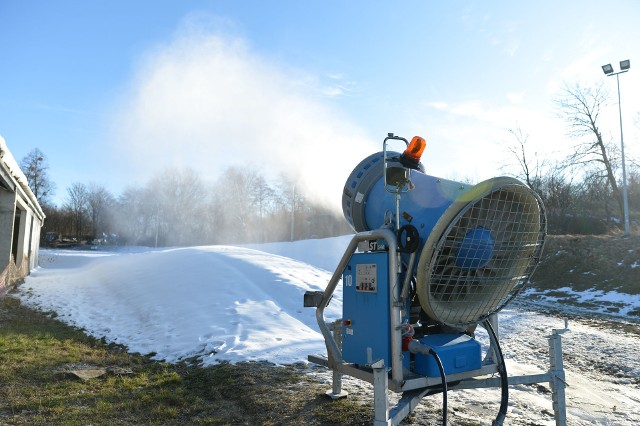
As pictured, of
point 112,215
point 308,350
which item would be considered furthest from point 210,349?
point 112,215

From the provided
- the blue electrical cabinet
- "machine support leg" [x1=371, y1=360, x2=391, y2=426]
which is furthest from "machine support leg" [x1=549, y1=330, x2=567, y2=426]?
"machine support leg" [x1=371, y1=360, x2=391, y2=426]

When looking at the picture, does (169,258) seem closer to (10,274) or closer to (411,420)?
(10,274)

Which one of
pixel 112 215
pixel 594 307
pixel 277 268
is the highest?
pixel 112 215

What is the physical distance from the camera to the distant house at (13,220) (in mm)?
12172

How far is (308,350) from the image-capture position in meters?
6.48

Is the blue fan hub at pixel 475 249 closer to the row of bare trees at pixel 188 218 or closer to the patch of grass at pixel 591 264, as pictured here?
the patch of grass at pixel 591 264

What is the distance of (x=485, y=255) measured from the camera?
3.05m

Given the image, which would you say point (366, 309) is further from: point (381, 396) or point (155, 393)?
point (155, 393)

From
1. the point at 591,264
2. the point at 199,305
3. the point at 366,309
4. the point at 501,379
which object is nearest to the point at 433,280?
the point at 366,309

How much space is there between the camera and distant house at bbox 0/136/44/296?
12.2 m

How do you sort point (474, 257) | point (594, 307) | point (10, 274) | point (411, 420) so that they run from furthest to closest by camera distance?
1. point (594, 307)
2. point (10, 274)
3. point (411, 420)
4. point (474, 257)

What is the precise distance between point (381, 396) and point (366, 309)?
0.69 metres

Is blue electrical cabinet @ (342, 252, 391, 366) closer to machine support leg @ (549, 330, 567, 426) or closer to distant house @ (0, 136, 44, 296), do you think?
machine support leg @ (549, 330, 567, 426)

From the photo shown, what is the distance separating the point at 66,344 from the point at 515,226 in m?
7.03
